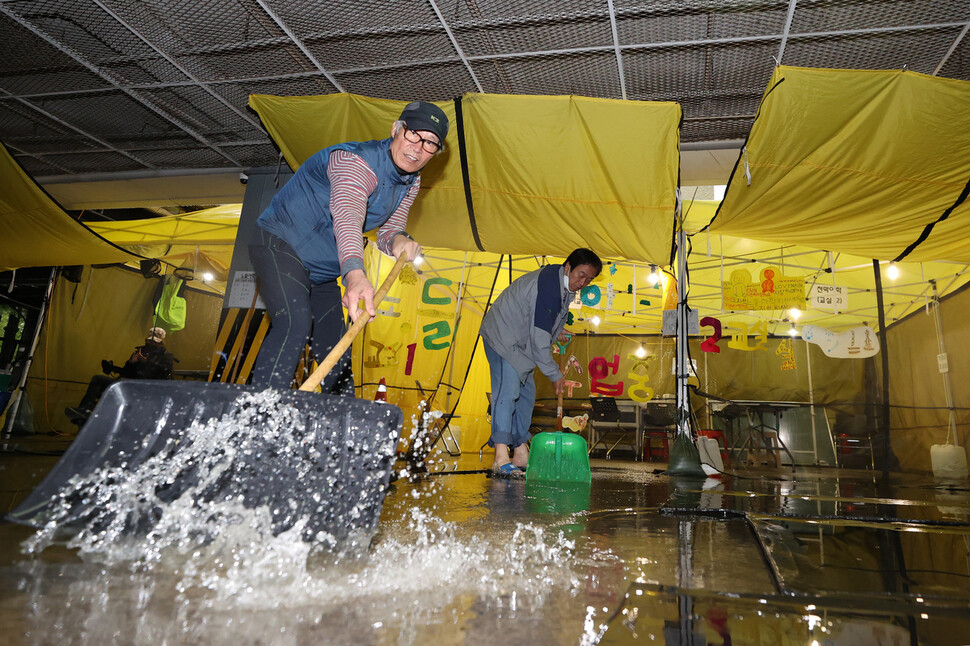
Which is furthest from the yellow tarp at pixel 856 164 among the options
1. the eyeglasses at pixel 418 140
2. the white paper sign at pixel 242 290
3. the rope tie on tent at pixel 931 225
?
the white paper sign at pixel 242 290

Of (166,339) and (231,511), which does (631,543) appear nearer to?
(231,511)

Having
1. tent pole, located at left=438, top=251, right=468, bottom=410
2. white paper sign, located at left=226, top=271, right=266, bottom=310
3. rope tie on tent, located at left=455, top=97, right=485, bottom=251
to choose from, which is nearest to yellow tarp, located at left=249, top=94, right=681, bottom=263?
rope tie on tent, located at left=455, top=97, right=485, bottom=251

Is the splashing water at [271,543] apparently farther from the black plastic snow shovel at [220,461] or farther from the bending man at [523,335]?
the bending man at [523,335]

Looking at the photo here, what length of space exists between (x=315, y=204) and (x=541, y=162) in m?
2.15

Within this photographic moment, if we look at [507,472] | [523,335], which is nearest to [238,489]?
[507,472]

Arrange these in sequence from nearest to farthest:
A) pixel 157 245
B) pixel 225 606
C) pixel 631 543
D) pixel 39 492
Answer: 1. pixel 225 606
2. pixel 39 492
3. pixel 631 543
4. pixel 157 245

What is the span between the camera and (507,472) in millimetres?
3229

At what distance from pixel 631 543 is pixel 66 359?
7540mm

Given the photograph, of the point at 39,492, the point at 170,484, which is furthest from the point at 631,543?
the point at 39,492

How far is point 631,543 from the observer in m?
1.36

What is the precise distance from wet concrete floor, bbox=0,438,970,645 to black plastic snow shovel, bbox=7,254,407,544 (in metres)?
0.10

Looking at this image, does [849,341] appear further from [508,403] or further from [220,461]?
[220,461]

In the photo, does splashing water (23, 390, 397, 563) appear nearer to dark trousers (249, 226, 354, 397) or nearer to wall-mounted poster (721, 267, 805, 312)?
dark trousers (249, 226, 354, 397)

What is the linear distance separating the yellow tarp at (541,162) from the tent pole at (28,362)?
4.40 m
